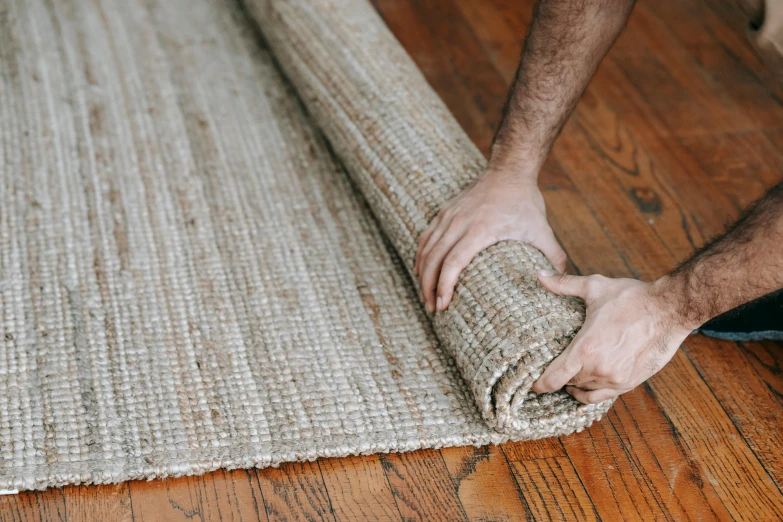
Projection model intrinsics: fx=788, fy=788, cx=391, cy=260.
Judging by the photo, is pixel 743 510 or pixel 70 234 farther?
pixel 70 234

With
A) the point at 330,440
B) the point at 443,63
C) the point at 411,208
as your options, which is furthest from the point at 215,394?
the point at 443,63

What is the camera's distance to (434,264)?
3.95ft

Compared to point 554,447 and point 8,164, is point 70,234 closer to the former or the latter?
point 8,164

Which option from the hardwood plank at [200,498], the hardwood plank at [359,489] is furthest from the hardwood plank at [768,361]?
A: the hardwood plank at [200,498]

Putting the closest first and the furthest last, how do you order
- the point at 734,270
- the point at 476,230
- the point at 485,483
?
the point at 734,270 < the point at 485,483 < the point at 476,230

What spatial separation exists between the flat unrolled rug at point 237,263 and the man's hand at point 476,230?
1.1 inches

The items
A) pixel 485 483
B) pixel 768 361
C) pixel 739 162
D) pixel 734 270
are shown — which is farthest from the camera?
pixel 739 162

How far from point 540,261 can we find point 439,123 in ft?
1.22

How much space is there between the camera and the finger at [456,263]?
1167 mm

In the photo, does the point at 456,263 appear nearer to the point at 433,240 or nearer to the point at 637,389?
the point at 433,240

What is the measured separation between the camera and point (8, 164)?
145 cm

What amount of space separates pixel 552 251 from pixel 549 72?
0.30 m

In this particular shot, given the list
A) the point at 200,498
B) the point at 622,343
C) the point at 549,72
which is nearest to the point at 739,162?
the point at 549,72

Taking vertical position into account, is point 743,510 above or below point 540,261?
below
